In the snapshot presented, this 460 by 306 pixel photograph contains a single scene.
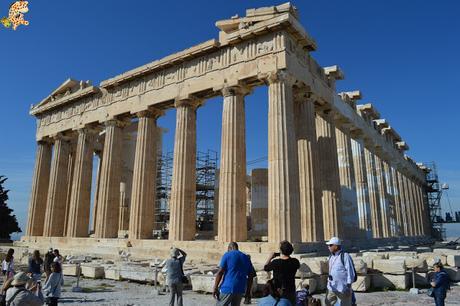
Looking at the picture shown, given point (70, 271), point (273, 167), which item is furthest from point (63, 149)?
point (273, 167)

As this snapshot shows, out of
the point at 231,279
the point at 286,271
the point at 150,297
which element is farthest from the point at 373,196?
the point at 286,271

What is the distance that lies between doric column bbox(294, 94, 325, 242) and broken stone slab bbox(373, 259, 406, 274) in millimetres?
6708

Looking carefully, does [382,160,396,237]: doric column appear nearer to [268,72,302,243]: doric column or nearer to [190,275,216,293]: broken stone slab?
[268,72,302,243]: doric column

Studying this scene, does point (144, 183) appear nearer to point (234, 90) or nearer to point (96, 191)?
point (234, 90)

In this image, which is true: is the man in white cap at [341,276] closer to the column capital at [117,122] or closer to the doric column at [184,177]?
the doric column at [184,177]

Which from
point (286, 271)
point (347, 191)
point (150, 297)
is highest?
point (347, 191)

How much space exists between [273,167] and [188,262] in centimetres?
576

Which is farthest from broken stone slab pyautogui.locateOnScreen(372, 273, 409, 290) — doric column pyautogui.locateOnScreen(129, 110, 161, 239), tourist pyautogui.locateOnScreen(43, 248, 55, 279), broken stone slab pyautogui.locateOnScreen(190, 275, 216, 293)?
doric column pyautogui.locateOnScreen(129, 110, 161, 239)

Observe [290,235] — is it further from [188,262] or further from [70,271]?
[70,271]

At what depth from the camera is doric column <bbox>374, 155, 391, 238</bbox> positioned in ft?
101

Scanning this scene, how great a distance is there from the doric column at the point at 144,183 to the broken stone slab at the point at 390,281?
44.3 feet

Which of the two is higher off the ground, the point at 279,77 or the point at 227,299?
the point at 279,77

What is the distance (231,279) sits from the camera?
6.33m

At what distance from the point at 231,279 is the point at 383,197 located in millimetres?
28560
